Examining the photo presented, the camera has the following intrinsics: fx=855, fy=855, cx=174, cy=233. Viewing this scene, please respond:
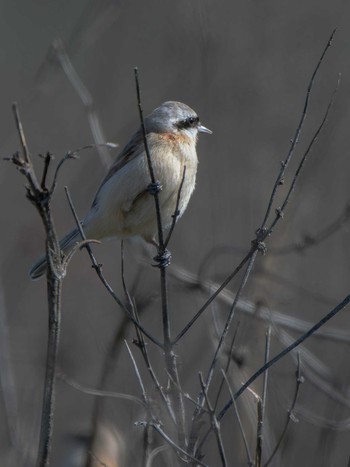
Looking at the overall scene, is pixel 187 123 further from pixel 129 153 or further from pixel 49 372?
pixel 49 372

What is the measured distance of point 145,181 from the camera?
445 centimetres

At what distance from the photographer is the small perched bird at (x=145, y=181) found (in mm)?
4434

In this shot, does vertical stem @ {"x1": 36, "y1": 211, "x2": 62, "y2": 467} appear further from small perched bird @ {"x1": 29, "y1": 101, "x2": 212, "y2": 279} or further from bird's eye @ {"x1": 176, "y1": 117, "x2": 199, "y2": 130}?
bird's eye @ {"x1": 176, "y1": 117, "x2": 199, "y2": 130}

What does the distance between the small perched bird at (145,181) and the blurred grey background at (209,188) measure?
0.63ft

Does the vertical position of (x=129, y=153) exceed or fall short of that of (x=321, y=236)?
it exceeds it

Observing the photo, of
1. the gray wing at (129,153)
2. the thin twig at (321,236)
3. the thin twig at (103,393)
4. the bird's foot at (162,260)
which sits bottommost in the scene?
the thin twig at (103,393)

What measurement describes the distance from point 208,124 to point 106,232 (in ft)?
4.54

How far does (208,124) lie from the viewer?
5.72 m

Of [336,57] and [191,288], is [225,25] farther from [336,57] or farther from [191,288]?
[191,288]

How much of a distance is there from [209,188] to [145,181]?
1.46 metres

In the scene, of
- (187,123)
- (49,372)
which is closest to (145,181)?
(187,123)

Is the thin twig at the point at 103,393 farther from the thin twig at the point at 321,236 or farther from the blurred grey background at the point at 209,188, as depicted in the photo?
the thin twig at the point at 321,236

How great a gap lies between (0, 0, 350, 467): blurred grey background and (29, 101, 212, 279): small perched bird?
0.19m

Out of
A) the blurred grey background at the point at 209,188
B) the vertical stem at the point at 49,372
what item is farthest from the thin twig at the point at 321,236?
the vertical stem at the point at 49,372
